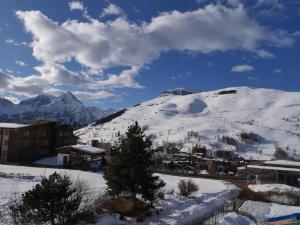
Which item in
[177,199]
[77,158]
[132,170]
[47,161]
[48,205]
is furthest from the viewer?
[47,161]

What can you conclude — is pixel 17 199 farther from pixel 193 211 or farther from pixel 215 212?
pixel 215 212

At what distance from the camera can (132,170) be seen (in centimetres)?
3456

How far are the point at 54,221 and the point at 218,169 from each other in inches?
2524

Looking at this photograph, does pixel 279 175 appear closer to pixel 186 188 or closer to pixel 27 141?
pixel 186 188

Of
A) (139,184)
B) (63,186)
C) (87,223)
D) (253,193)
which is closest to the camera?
(63,186)

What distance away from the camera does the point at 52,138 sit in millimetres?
90875

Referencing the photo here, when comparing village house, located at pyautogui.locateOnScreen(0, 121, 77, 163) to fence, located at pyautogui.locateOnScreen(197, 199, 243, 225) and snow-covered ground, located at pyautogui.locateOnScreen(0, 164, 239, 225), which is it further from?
fence, located at pyautogui.locateOnScreen(197, 199, 243, 225)

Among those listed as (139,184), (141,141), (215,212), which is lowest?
(215,212)

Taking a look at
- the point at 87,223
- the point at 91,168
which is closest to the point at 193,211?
the point at 87,223

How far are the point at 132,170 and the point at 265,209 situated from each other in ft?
61.7

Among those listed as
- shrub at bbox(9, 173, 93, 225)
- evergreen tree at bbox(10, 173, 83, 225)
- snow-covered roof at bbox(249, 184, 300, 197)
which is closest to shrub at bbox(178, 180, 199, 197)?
snow-covered roof at bbox(249, 184, 300, 197)

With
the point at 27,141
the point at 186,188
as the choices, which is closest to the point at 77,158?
the point at 27,141

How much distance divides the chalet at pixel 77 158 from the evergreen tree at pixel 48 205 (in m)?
42.5

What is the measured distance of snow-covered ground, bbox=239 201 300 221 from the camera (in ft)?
138
